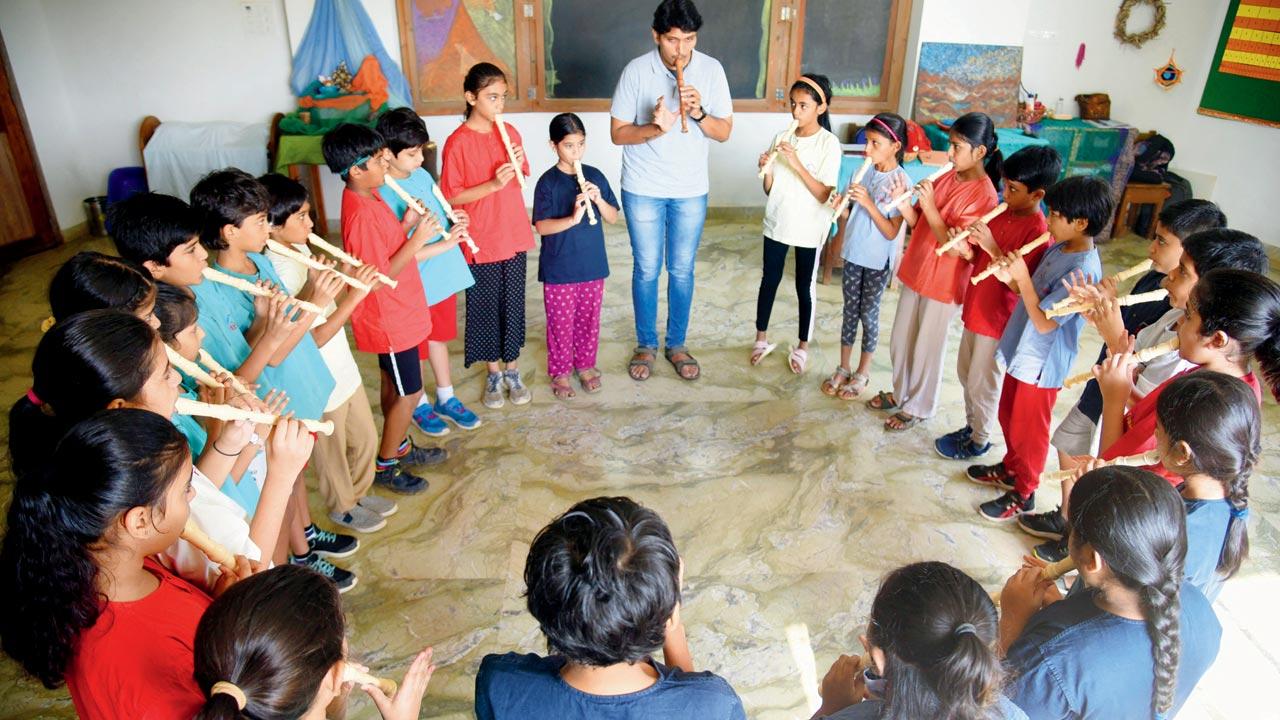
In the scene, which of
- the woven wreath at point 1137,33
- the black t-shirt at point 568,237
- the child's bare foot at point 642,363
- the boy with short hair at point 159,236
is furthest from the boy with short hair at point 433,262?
the woven wreath at point 1137,33

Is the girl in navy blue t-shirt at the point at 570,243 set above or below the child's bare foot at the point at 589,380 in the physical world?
above

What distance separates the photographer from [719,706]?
3.84 ft

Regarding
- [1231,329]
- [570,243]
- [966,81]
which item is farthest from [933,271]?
[966,81]

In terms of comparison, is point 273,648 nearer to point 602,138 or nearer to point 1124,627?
point 1124,627

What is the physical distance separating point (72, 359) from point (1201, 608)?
6.77 ft

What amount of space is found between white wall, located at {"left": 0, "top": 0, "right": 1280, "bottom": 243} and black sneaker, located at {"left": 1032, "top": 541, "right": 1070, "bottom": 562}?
419cm

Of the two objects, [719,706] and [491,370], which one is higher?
[719,706]

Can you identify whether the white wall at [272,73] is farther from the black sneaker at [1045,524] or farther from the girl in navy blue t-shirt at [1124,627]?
the girl in navy blue t-shirt at [1124,627]

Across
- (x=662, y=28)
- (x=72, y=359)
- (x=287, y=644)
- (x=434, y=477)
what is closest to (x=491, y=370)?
(x=434, y=477)

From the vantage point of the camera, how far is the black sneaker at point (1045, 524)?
8.99 feet

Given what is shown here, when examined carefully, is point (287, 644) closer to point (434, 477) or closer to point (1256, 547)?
point (434, 477)

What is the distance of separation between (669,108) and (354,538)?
7.37 feet

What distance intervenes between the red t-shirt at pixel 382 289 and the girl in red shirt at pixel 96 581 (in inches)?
57.8

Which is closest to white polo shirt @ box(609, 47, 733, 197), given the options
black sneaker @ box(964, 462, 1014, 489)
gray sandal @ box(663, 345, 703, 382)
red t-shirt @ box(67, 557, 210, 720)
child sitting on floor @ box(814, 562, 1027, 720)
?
gray sandal @ box(663, 345, 703, 382)
